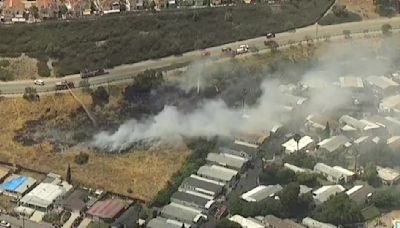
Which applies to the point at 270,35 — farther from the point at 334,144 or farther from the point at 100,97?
the point at 100,97

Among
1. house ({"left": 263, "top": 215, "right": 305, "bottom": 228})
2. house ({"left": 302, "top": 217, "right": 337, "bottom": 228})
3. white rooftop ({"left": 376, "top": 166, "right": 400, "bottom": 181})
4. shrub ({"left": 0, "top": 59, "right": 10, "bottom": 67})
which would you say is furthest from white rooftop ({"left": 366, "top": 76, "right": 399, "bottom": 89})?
shrub ({"left": 0, "top": 59, "right": 10, "bottom": 67})

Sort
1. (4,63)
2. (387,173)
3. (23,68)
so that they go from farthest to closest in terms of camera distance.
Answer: (4,63)
(23,68)
(387,173)

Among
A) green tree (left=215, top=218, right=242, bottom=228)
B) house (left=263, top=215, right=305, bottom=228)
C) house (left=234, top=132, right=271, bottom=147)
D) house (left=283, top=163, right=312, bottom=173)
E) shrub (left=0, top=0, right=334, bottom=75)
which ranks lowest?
house (left=263, top=215, right=305, bottom=228)

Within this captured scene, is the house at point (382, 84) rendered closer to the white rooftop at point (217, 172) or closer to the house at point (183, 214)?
the white rooftop at point (217, 172)

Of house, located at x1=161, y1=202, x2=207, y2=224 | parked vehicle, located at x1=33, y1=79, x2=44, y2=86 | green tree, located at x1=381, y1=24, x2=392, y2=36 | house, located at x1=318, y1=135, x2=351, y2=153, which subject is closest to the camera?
house, located at x1=161, y1=202, x2=207, y2=224

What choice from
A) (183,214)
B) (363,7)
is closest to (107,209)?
(183,214)

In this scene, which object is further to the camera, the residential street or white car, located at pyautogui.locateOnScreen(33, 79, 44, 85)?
white car, located at pyautogui.locateOnScreen(33, 79, 44, 85)

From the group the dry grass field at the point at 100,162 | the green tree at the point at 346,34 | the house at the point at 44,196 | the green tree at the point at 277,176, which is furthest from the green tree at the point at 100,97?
the green tree at the point at 346,34

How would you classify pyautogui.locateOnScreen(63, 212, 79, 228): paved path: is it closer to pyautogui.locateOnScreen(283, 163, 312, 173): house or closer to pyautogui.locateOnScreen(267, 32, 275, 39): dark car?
pyautogui.locateOnScreen(283, 163, 312, 173): house
